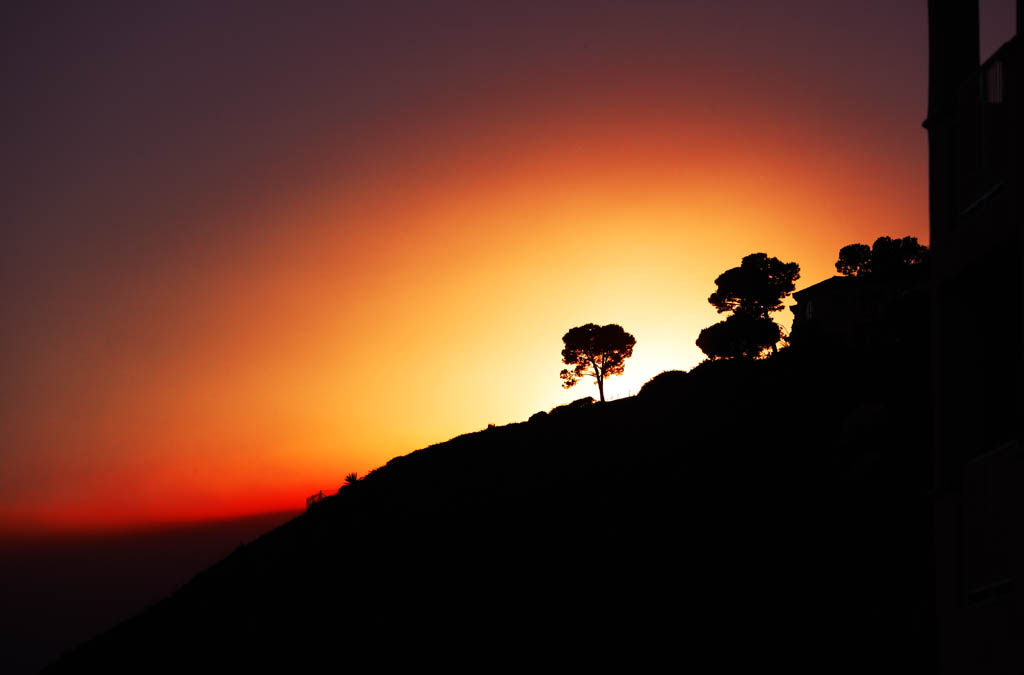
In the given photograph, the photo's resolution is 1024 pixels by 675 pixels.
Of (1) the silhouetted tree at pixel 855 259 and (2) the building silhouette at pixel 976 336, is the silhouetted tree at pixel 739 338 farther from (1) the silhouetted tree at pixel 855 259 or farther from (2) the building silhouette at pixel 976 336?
(2) the building silhouette at pixel 976 336

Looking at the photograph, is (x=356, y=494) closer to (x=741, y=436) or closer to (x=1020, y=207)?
(x=741, y=436)

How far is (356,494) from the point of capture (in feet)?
224

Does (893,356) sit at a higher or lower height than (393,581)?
higher

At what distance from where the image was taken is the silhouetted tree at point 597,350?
10675cm

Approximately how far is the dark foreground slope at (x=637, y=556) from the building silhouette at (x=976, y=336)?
17.5m

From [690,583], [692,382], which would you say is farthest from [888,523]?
[692,382]

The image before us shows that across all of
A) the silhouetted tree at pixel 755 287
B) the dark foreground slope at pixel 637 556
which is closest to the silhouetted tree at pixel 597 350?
the silhouetted tree at pixel 755 287

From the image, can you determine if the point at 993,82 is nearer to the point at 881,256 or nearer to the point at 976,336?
the point at 976,336

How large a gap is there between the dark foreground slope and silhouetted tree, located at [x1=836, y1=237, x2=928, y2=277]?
28.6 meters

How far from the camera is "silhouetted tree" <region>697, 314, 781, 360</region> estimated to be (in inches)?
3482

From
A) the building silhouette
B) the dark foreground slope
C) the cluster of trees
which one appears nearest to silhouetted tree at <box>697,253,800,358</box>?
the cluster of trees

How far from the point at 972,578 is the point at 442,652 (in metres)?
30.0

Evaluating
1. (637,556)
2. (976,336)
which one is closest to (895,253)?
(637,556)

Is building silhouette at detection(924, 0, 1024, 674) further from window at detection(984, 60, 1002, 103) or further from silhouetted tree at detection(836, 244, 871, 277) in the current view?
silhouetted tree at detection(836, 244, 871, 277)
